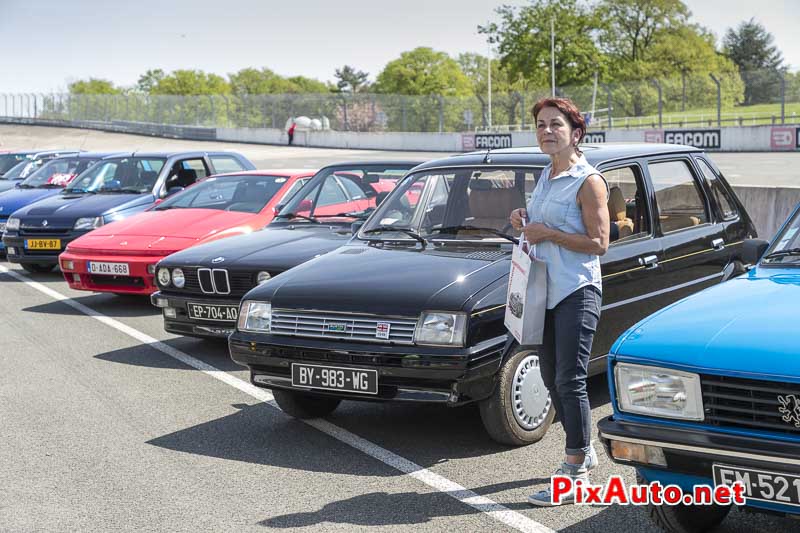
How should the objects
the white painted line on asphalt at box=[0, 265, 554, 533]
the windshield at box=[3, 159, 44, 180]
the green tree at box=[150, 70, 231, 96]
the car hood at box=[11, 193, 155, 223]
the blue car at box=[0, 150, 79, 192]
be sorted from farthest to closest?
the green tree at box=[150, 70, 231, 96] → the windshield at box=[3, 159, 44, 180] → the blue car at box=[0, 150, 79, 192] → the car hood at box=[11, 193, 155, 223] → the white painted line on asphalt at box=[0, 265, 554, 533]

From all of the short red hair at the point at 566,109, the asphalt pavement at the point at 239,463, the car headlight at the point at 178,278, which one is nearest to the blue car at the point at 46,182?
the car headlight at the point at 178,278

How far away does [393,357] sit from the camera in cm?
525

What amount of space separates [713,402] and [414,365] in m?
1.88

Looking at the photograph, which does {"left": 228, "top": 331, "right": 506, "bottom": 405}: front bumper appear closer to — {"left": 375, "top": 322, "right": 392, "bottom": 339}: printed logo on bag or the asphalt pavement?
{"left": 375, "top": 322, "right": 392, "bottom": 339}: printed logo on bag

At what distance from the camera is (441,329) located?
524 centimetres

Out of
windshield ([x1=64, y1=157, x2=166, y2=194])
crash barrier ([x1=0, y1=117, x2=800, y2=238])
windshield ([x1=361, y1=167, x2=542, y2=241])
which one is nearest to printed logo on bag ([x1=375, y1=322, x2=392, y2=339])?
windshield ([x1=361, y1=167, x2=542, y2=241])

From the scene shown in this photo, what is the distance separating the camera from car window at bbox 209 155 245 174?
14014 mm

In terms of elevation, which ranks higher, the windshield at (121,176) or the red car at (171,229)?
the windshield at (121,176)

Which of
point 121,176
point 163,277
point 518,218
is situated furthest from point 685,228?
point 121,176

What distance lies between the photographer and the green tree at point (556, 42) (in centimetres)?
8256

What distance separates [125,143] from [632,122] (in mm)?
32135

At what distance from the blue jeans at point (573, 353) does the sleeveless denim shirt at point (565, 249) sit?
0.05m

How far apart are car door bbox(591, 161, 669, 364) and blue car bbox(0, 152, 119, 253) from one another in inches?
439

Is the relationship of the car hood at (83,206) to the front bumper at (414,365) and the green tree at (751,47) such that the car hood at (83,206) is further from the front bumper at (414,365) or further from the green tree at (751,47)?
the green tree at (751,47)
